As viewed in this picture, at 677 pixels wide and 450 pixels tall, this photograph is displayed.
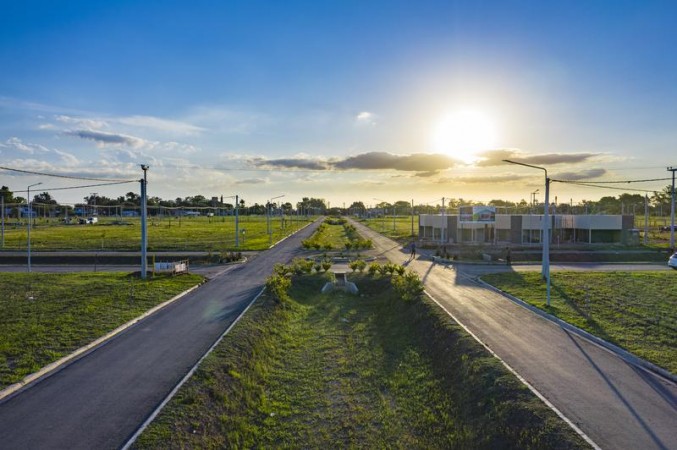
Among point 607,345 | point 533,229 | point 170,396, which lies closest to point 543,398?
point 607,345

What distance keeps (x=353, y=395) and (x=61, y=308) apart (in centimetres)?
1707

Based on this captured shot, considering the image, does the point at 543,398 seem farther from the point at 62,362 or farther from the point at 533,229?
the point at 533,229

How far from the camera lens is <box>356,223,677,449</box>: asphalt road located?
10938mm

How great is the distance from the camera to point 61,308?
23062mm

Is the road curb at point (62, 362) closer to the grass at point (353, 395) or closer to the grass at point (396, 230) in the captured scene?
the grass at point (353, 395)

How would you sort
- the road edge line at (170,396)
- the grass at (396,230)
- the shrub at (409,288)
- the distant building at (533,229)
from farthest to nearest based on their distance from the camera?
1. the grass at (396,230)
2. the distant building at (533,229)
3. the shrub at (409,288)
4. the road edge line at (170,396)

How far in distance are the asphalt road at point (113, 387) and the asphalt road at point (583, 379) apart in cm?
1157

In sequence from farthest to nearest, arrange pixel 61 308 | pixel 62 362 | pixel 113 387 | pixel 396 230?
pixel 396 230, pixel 61 308, pixel 62 362, pixel 113 387

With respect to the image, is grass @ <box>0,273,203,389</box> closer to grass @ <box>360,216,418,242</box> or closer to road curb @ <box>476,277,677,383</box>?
road curb @ <box>476,277,677,383</box>

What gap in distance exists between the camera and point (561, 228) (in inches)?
2505

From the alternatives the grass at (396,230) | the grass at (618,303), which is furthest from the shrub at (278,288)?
the grass at (396,230)

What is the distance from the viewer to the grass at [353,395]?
1157 centimetres

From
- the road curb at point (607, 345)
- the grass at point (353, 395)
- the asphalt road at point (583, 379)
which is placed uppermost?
the road curb at point (607, 345)

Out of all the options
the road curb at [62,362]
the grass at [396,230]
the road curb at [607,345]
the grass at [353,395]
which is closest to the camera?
the grass at [353,395]
